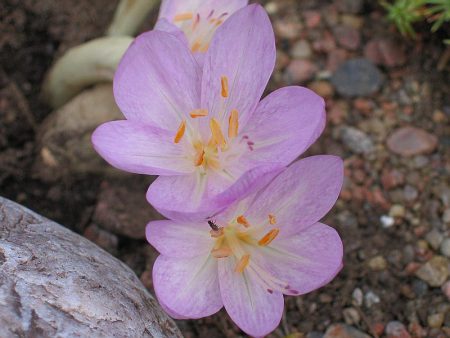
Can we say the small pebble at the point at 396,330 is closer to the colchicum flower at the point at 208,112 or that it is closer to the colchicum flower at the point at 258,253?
the colchicum flower at the point at 258,253

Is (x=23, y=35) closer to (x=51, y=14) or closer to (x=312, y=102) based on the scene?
(x=51, y=14)

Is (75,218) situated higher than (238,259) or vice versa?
(238,259)

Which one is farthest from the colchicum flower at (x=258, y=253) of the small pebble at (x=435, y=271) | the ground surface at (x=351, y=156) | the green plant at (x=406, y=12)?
the green plant at (x=406, y=12)

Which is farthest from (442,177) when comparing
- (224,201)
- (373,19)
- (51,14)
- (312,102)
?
(51,14)

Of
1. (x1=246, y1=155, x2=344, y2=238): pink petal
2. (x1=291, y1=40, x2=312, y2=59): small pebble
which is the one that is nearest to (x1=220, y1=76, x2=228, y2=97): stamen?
(x1=246, y1=155, x2=344, y2=238): pink petal

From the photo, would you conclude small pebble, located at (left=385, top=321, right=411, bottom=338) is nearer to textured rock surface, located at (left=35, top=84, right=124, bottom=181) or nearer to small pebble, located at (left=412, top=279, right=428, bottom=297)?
small pebble, located at (left=412, top=279, right=428, bottom=297)

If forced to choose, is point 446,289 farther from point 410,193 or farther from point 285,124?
point 285,124
